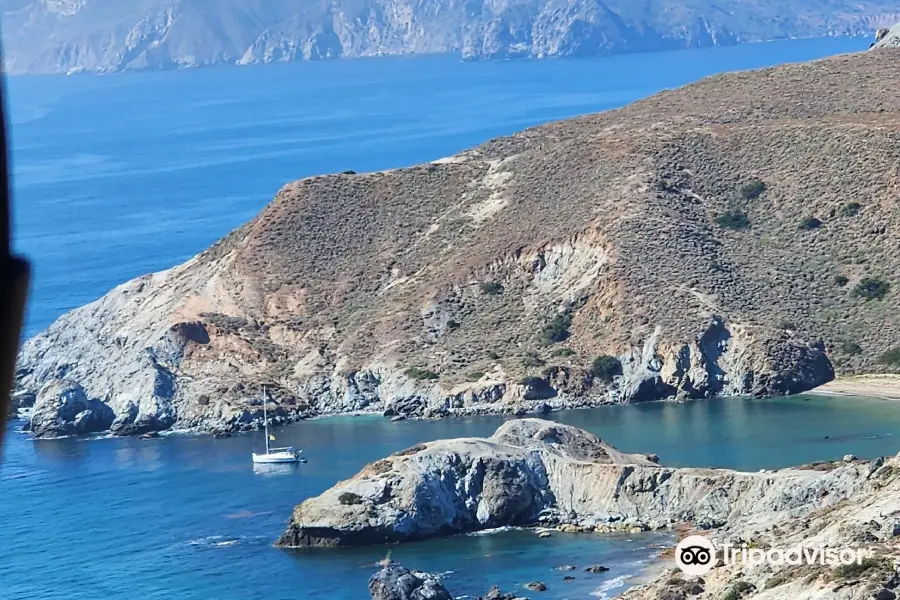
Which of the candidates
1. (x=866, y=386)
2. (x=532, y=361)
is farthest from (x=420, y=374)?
(x=866, y=386)

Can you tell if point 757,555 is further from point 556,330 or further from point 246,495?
point 556,330

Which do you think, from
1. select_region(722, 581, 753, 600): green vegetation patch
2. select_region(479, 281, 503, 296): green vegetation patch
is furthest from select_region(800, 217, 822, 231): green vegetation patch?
select_region(722, 581, 753, 600): green vegetation patch

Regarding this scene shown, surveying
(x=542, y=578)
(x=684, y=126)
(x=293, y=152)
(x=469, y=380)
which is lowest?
(x=542, y=578)

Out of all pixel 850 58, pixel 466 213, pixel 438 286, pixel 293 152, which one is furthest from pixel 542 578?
pixel 293 152

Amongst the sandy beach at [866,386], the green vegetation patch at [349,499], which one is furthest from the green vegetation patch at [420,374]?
the green vegetation patch at [349,499]

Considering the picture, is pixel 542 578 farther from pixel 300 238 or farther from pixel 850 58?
pixel 850 58

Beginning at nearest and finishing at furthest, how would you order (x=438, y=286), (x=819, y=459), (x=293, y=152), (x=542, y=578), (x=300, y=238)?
(x=542, y=578), (x=819, y=459), (x=438, y=286), (x=300, y=238), (x=293, y=152)

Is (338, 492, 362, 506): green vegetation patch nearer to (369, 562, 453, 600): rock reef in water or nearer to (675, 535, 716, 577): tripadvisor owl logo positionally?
(369, 562, 453, 600): rock reef in water
